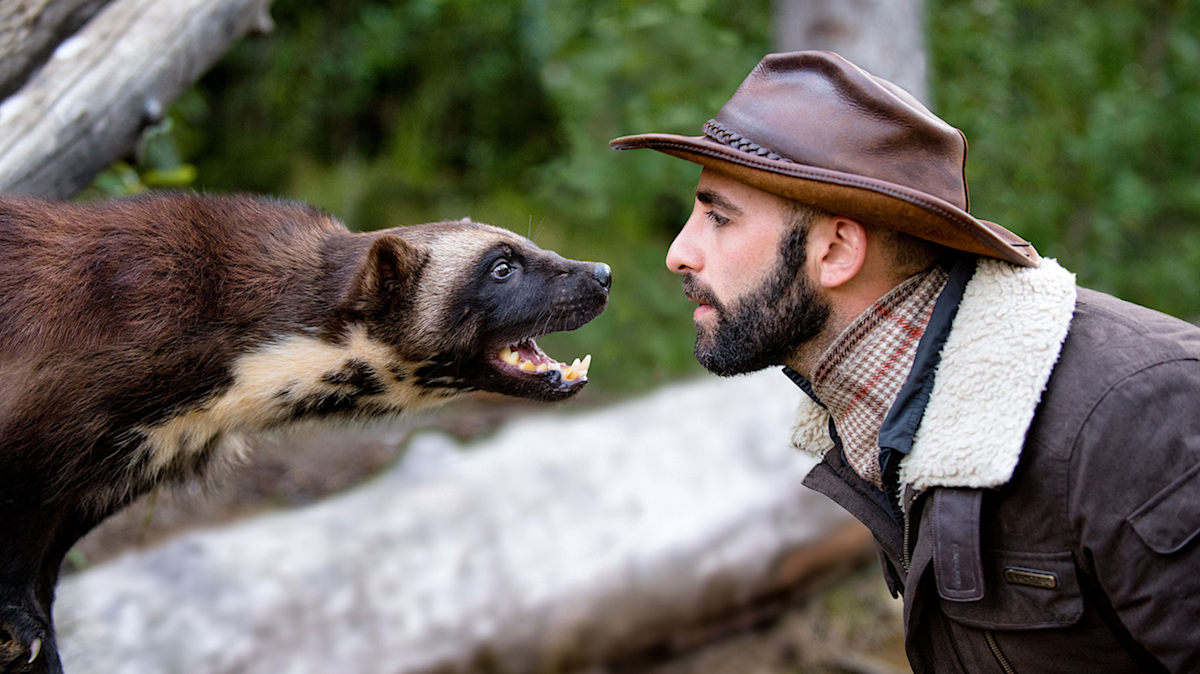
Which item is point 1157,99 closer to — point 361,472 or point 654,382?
point 654,382

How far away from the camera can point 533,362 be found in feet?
9.49

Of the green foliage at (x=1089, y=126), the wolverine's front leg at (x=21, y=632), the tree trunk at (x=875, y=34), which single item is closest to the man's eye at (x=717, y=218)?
the wolverine's front leg at (x=21, y=632)

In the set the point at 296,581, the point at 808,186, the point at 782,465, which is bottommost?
the point at 782,465

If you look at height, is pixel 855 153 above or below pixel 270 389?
above

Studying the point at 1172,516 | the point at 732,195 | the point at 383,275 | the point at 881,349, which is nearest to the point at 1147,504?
the point at 1172,516

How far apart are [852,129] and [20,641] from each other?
219cm

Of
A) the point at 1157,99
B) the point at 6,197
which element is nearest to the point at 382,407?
the point at 6,197

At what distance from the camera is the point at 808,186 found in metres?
2.00

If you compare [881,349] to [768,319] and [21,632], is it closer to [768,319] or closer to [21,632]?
[768,319]

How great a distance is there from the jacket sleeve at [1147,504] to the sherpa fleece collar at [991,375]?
13cm

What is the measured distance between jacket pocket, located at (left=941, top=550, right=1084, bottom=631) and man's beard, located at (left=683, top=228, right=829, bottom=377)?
62 centimetres

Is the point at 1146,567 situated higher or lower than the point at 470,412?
higher

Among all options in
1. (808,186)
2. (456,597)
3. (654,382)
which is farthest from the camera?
(654,382)

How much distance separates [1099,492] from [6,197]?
2.66 m
